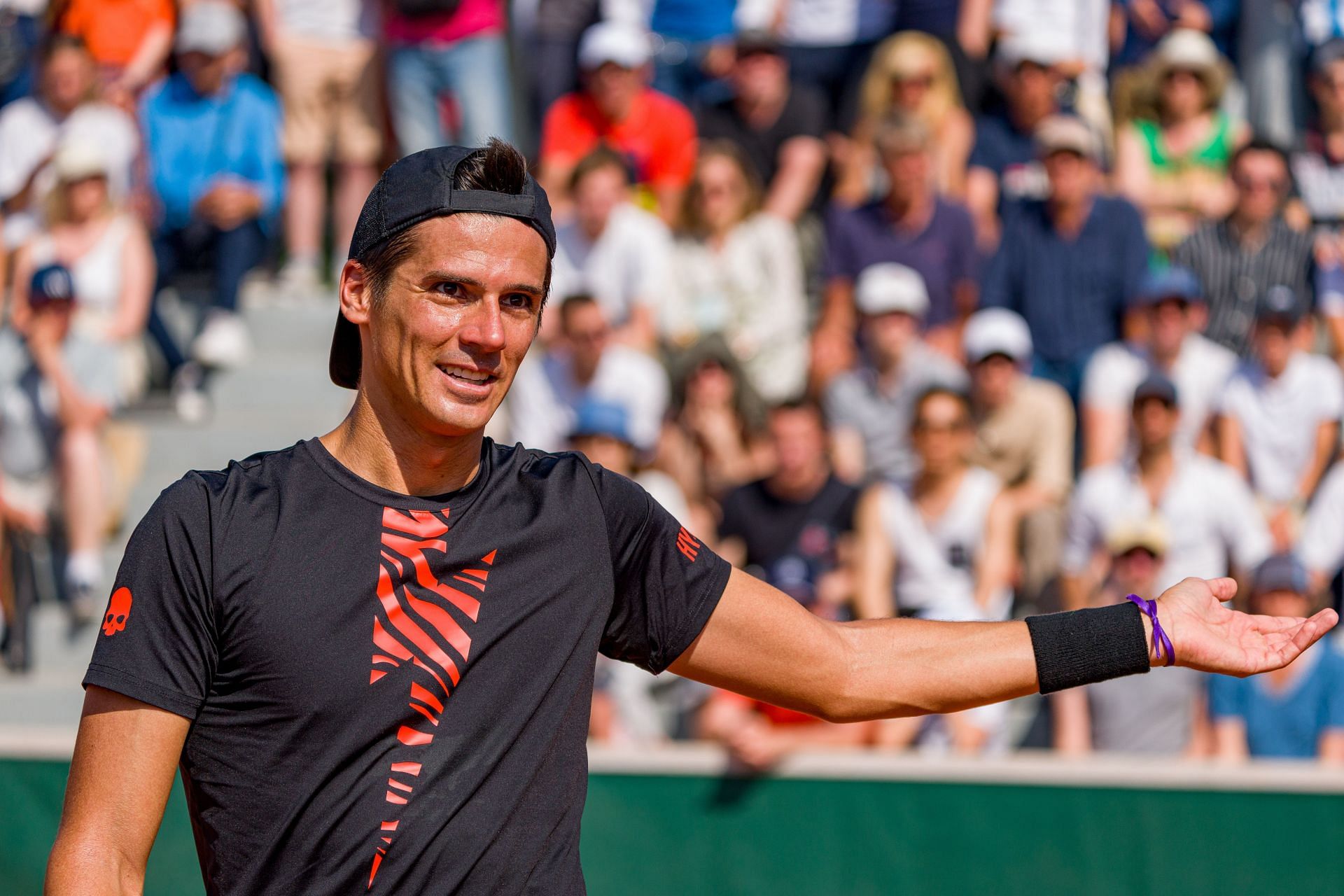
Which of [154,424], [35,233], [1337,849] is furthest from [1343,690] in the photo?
[35,233]

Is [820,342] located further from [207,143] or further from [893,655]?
[893,655]

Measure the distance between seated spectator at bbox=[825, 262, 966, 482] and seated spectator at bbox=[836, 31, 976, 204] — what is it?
3.06 ft

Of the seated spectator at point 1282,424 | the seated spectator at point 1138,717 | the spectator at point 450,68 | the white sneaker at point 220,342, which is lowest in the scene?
the seated spectator at point 1138,717

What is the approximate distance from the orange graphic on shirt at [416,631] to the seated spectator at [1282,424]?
18.3 feet

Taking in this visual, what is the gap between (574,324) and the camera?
24.7 feet

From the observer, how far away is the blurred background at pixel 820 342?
526 cm

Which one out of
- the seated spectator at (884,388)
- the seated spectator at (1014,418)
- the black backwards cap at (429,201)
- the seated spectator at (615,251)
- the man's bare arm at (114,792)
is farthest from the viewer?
the seated spectator at (615,251)

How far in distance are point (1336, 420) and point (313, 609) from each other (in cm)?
607

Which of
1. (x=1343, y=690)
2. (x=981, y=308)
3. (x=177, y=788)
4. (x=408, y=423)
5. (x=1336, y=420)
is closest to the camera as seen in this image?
(x=408, y=423)

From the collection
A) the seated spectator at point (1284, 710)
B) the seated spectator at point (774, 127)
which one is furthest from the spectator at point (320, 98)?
the seated spectator at point (1284, 710)

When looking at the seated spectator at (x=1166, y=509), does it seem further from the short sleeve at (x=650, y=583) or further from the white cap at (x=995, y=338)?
the short sleeve at (x=650, y=583)

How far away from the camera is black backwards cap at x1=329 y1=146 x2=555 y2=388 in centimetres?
244

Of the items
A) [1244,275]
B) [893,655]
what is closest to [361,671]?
[893,655]

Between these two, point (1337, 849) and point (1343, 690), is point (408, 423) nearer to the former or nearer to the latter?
point (1337, 849)
